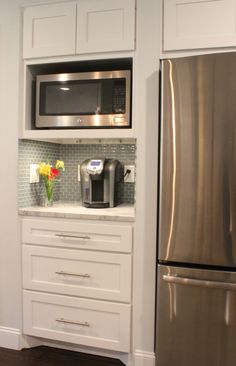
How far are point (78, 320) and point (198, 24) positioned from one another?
193cm

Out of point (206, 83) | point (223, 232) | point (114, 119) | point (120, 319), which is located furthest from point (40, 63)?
point (120, 319)

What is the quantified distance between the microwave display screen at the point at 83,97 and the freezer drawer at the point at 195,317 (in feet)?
3.46

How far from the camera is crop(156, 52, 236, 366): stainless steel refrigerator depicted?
1634 mm

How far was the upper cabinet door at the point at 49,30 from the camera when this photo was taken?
81.1 inches

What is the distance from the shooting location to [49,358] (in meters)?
2.15

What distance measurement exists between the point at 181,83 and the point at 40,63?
3.27 ft

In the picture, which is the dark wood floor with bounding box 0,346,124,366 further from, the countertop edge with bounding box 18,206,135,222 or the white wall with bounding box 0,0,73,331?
the countertop edge with bounding box 18,206,135,222

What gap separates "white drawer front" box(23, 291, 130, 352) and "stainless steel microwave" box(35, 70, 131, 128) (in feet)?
3.74

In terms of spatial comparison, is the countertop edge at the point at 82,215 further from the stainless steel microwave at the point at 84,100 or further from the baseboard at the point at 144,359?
the baseboard at the point at 144,359

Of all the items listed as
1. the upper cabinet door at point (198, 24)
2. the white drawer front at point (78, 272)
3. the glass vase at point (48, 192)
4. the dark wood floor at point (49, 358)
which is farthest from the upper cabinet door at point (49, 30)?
A: the dark wood floor at point (49, 358)

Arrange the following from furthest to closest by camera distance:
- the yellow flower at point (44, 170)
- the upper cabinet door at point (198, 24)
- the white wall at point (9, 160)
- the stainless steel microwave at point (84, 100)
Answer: the yellow flower at point (44, 170) < the white wall at point (9, 160) < the stainless steel microwave at point (84, 100) < the upper cabinet door at point (198, 24)

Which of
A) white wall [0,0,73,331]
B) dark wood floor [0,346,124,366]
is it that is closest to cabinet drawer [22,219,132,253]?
white wall [0,0,73,331]

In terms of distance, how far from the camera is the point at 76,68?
92.8 inches

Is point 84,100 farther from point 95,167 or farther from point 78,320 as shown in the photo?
point 78,320
